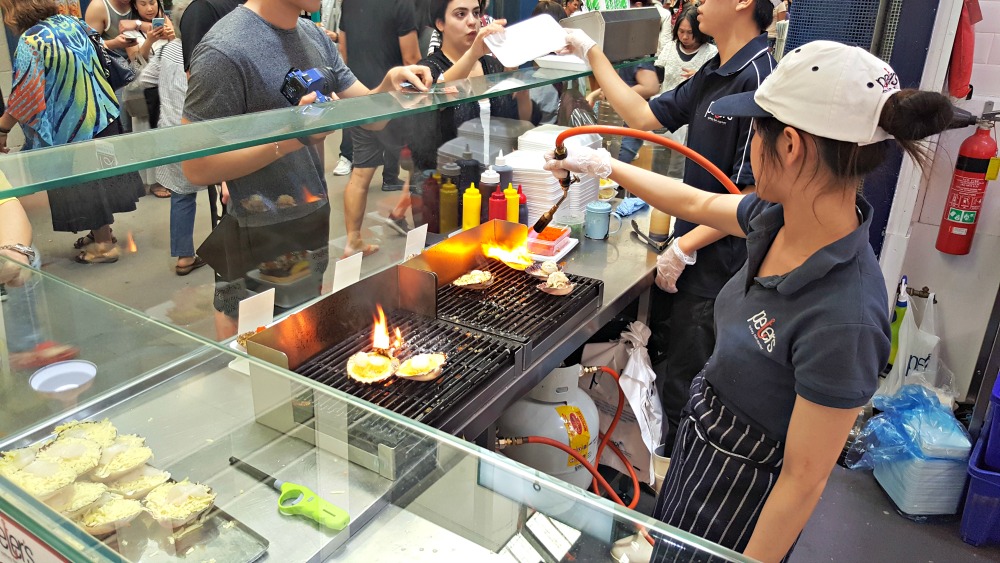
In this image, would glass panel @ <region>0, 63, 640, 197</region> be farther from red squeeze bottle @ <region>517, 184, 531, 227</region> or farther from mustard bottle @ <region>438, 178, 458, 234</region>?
red squeeze bottle @ <region>517, 184, 531, 227</region>

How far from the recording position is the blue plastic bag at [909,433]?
3.30m

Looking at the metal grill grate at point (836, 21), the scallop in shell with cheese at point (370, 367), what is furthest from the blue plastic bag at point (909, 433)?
the scallop in shell with cheese at point (370, 367)

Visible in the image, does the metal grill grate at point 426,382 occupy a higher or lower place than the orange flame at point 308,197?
lower

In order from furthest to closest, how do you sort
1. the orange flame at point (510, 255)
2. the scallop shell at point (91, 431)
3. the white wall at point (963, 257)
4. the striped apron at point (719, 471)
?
the white wall at point (963, 257), the orange flame at point (510, 255), the striped apron at point (719, 471), the scallop shell at point (91, 431)

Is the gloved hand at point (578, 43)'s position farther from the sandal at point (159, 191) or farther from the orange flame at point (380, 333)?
the sandal at point (159, 191)

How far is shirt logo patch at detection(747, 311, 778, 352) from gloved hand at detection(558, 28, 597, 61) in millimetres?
1806

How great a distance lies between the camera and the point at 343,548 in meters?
1.40

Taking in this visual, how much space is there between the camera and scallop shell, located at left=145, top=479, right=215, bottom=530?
1319 mm

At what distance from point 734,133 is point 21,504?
2455 mm

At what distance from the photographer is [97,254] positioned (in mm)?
2082

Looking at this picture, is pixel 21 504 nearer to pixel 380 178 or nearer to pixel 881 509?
pixel 380 178

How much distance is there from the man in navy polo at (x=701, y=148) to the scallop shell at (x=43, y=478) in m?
2.18

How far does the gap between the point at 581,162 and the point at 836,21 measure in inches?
78.3

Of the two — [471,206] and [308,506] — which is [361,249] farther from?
[308,506]
